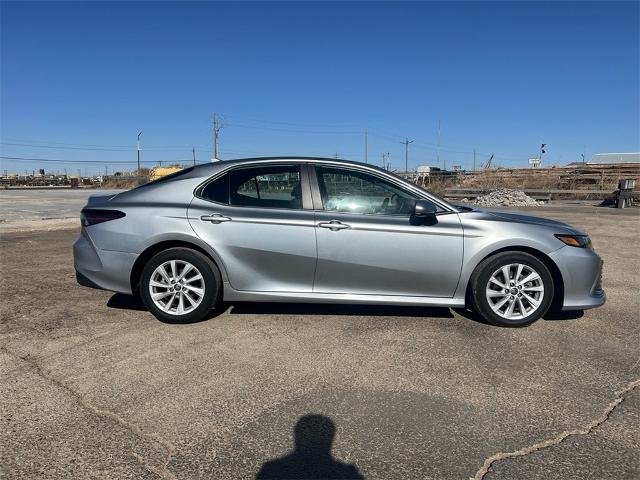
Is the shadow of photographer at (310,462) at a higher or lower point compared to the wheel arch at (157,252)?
lower

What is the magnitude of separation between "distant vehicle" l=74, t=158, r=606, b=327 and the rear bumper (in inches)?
0.4

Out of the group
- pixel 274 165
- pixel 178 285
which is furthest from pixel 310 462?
pixel 274 165

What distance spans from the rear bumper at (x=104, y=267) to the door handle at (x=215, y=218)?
0.74 m

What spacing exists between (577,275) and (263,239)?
2.95 metres

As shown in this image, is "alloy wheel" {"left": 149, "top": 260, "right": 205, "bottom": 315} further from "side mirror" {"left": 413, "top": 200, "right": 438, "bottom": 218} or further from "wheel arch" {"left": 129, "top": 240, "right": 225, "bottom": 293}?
"side mirror" {"left": 413, "top": 200, "right": 438, "bottom": 218}

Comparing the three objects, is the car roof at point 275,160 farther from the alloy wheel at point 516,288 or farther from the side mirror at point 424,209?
the alloy wheel at point 516,288

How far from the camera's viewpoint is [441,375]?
3.51 metres

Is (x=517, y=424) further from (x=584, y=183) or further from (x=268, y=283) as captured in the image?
(x=584, y=183)

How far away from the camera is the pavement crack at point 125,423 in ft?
7.86

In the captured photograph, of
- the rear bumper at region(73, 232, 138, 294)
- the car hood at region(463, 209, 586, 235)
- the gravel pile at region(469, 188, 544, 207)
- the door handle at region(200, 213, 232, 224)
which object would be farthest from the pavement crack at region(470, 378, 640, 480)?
the gravel pile at region(469, 188, 544, 207)

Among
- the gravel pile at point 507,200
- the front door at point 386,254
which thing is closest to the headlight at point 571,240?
the front door at point 386,254

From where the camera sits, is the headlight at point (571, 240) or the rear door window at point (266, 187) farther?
the rear door window at point (266, 187)

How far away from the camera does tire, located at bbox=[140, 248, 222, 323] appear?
4508mm

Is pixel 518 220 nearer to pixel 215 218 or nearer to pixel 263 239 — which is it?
pixel 263 239
